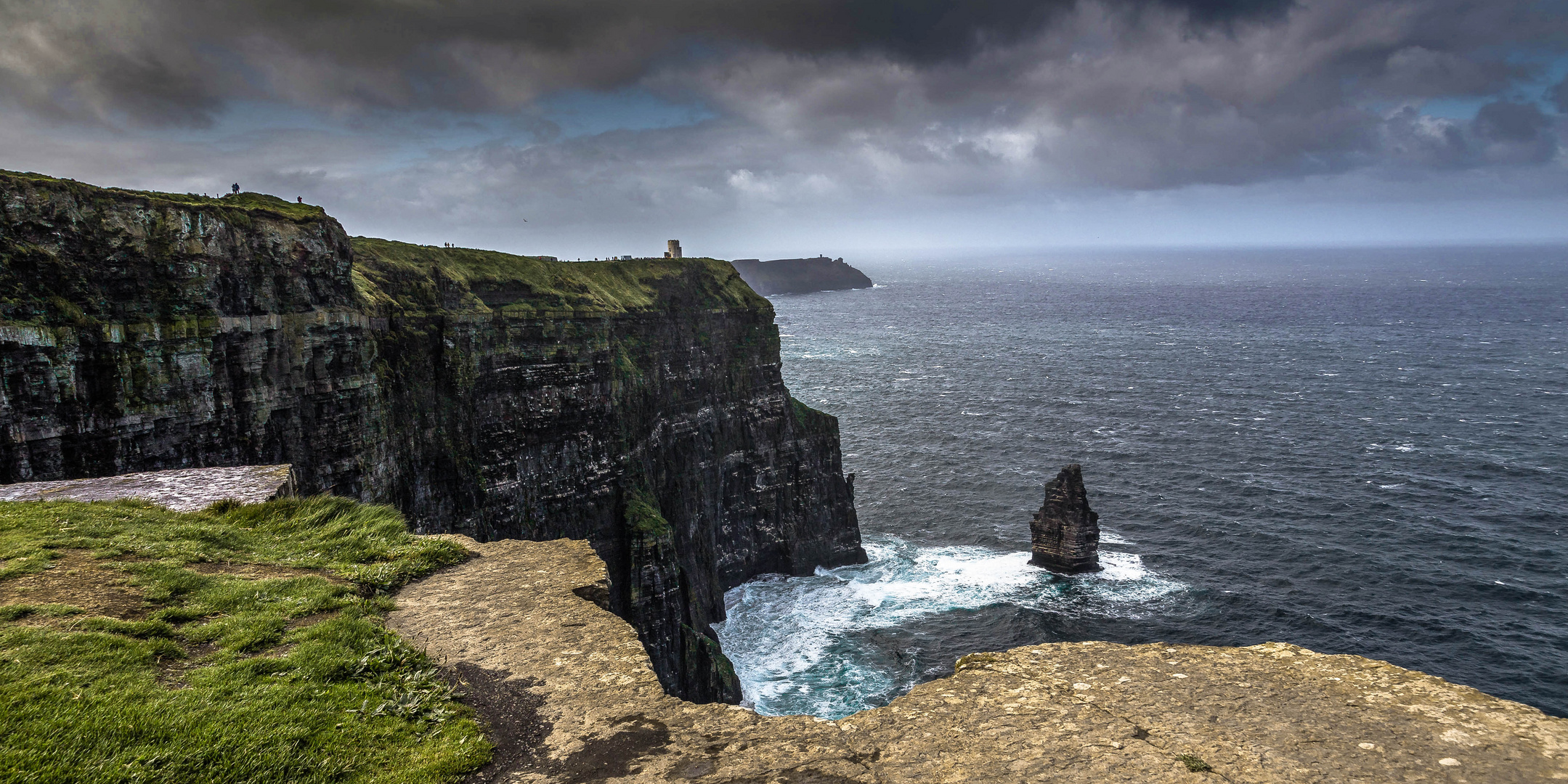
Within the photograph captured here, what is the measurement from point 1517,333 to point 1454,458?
111 meters

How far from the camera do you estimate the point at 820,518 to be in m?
64.0

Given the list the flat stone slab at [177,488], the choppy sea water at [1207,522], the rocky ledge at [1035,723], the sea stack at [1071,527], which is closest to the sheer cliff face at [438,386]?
the flat stone slab at [177,488]

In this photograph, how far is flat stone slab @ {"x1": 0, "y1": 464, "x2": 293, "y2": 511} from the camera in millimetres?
15945

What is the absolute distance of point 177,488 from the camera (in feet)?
56.1

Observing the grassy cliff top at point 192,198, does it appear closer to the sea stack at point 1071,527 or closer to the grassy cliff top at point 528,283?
the grassy cliff top at point 528,283

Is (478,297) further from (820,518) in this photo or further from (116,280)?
(820,518)

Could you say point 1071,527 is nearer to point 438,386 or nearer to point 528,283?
point 528,283

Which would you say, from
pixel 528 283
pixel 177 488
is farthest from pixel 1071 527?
pixel 177 488

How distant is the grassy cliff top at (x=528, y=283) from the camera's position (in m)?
39.0

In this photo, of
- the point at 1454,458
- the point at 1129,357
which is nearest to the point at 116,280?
the point at 1454,458

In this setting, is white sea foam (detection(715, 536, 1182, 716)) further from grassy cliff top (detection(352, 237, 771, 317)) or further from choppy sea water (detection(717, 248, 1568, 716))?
grassy cliff top (detection(352, 237, 771, 317))

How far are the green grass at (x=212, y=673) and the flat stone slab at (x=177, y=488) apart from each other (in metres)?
1.54

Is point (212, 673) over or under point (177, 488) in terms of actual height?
under

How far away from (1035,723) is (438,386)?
1434 inches
